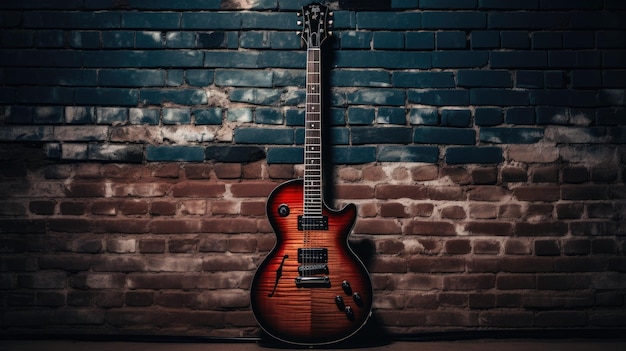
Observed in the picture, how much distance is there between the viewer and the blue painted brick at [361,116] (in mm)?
2354

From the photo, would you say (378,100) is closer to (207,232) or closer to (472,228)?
(472,228)

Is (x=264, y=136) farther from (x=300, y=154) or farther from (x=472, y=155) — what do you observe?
(x=472, y=155)

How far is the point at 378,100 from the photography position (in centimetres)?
236

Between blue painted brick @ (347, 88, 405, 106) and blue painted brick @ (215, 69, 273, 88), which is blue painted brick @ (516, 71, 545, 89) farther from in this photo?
blue painted brick @ (215, 69, 273, 88)

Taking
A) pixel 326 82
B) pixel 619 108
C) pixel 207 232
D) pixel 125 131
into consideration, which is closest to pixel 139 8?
pixel 125 131

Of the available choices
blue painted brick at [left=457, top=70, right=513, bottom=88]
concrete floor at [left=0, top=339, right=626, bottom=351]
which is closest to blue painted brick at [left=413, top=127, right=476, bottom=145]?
blue painted brick at [left=457, top=70, right=513, bottom=88]

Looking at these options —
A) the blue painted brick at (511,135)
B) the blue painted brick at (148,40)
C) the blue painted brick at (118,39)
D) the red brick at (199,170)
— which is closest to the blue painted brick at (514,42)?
the blue painted brick at (511,135)

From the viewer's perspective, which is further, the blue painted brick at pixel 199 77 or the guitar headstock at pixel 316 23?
the blue painted brick at pixel 199 77

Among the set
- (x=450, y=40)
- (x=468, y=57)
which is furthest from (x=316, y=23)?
(x=468, y=57)

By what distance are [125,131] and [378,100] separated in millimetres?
1368

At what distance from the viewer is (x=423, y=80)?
2.37m

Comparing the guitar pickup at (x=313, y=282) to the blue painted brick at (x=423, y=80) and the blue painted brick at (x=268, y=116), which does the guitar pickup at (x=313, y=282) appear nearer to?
the blue painted brick at (x=268, y=116)

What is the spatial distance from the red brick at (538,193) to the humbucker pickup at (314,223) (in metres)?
1.07

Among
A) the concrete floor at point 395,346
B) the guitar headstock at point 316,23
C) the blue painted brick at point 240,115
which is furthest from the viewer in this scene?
the blue painted brick at point 240,115
